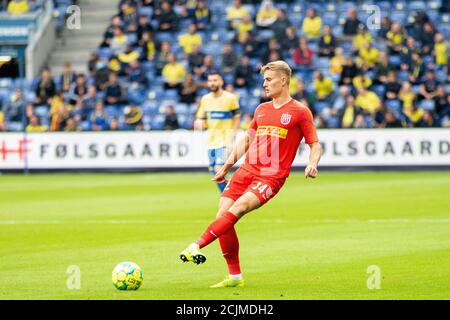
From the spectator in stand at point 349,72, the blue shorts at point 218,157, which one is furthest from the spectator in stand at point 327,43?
the blue shorts at point 218,157

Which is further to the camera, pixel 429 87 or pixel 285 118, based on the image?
pixel 429 87

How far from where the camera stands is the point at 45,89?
110 feet

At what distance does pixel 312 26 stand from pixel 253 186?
2342 cm

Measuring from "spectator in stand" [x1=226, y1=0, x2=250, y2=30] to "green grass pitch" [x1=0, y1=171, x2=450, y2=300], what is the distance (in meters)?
9.75

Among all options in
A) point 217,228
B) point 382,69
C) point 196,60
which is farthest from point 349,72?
point 217,228

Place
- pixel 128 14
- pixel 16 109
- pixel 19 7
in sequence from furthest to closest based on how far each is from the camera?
pixel 19 7 < pixel 128 14 < pixel 16 109

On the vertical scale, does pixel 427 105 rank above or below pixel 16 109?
below

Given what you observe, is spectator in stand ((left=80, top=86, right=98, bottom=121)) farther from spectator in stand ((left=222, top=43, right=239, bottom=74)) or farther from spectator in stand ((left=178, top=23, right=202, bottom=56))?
spectator in stand ((left=222, top=43, right=239, bottom=74))

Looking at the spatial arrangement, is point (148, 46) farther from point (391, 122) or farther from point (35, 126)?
point (391, 122)

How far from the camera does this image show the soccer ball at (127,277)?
421 inches

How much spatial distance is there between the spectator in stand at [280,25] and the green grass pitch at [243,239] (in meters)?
7.90

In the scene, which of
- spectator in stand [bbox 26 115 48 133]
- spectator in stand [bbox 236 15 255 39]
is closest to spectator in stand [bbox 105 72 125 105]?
spectator in stand [bbox 26 115 48 133]

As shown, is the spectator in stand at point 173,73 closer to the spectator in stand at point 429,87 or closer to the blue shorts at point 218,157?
the spectator in stand at point 429,87

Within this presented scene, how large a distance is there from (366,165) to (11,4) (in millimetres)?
15149
